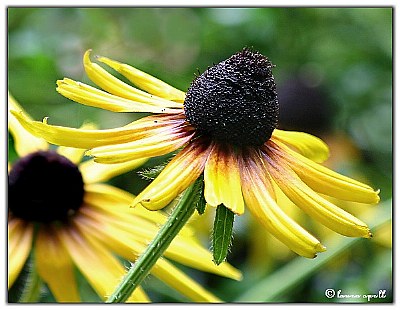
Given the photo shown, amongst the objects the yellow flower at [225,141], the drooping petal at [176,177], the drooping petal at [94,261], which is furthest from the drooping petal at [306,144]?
the drooping petal at [94,261]

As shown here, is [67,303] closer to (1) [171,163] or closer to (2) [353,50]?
(1) [171,163]

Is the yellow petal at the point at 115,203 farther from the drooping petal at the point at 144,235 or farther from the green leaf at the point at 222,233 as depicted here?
the green leaf at the point at 222,233

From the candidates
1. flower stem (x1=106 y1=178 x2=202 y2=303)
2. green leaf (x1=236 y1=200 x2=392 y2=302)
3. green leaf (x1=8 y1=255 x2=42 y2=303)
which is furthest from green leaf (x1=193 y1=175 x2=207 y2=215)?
green leaf (x1=236 y1=200 x2=392 y2=302)

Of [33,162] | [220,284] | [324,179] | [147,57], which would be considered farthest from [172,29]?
[324,179]

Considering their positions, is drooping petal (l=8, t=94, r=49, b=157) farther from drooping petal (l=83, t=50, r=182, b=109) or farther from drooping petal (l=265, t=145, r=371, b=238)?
drooping petal (l=265, t=145, r=371, b=238)

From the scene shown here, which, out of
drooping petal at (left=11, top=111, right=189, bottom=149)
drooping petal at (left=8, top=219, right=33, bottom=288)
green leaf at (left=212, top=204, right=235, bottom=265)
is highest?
drooping petal at (left=11, top=111, right=189, bottom=149)

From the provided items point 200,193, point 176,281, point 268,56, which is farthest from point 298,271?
point 268,56

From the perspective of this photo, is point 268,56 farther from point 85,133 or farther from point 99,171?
point 85,133
